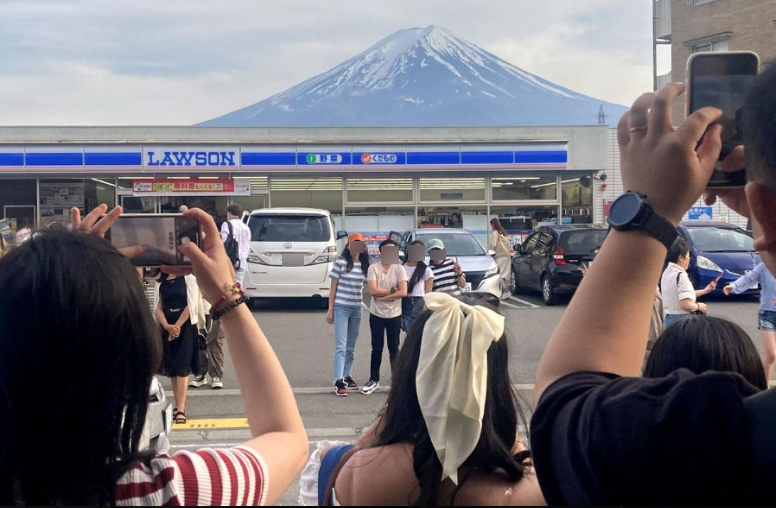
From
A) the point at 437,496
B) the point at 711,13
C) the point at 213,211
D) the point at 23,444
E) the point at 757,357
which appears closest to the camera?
the point at 23,444

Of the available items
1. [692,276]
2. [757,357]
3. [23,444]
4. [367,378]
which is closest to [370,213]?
[692,276]

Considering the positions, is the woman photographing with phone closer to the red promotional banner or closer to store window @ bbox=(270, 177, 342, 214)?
the red promotional banner

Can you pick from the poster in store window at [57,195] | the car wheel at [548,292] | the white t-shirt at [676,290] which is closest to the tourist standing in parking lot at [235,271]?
the white t-shirt at [676,290]

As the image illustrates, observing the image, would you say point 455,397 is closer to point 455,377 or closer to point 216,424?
point 455,377

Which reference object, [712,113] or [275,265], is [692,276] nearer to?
[275,265]

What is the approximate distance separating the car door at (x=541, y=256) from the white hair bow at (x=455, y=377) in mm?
13181

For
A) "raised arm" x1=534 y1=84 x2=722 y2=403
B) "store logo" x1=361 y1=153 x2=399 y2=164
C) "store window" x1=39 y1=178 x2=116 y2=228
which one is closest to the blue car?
"store logo" x1=361 y1=153 x2=399 y2=164

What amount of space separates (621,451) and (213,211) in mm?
22356

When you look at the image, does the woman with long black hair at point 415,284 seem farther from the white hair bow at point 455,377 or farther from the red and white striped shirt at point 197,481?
the red and white striped shirt at point 197,481

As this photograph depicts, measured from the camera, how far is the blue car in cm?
1430

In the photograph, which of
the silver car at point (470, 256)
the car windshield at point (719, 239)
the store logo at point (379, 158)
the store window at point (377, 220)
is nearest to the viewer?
the silver car at point (470, 256)

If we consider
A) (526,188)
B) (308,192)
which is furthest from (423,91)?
(308,192)

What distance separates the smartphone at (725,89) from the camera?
1218 millimetres

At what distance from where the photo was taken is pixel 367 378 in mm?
9016
